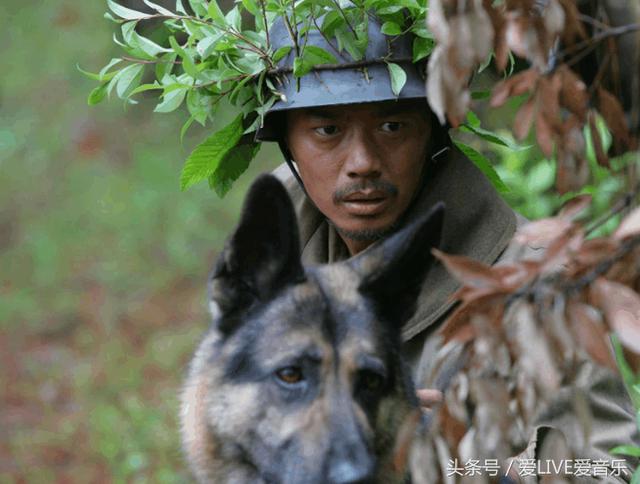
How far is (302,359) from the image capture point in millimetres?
2719

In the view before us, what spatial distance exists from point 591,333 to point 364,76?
6.03ft

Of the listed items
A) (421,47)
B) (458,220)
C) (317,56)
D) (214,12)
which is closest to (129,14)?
(214,12)

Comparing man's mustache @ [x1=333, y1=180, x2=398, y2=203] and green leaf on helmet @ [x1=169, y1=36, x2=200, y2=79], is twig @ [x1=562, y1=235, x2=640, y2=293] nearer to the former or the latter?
man's mustache @ [x1=333, y1=180, x2=398, y2=203]

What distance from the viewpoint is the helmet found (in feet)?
11.5

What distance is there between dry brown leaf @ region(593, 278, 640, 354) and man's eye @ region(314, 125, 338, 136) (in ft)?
6.35

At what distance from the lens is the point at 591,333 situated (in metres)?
1.89

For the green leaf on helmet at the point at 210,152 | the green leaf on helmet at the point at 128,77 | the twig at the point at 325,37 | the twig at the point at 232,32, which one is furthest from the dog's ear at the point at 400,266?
the green leaf on helmet at the point at 128,77

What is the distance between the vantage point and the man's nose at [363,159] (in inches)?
143

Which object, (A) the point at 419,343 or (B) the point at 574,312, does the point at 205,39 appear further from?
(B) the point at 574,312

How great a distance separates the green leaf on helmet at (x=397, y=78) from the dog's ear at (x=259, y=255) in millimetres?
837

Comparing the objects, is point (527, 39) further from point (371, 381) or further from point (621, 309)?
point (371, 381)

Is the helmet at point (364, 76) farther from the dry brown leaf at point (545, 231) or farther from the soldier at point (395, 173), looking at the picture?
the dry brown leaf at point (545, 231)

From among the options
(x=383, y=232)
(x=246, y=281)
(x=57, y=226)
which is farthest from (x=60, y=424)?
(x=246, y=281)

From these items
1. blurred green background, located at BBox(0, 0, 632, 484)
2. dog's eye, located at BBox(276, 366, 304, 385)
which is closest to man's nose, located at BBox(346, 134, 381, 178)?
dog's eye, located at BBox(276, 366, 304, 385)
